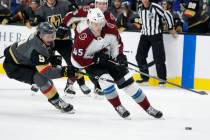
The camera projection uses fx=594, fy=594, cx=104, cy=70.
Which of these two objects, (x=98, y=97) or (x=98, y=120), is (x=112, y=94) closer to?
(x=98, y=120)

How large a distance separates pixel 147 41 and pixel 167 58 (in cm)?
34

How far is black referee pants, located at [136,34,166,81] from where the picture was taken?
24.7 feet

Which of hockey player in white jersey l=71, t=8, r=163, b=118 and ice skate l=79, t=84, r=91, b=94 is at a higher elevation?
hockey player in white jersey l=71, t=8, r=163, b=118

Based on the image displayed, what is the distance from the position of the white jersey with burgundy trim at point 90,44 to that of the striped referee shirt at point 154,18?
232 centimetres

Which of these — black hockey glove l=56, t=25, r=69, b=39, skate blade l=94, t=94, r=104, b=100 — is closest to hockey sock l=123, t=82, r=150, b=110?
skate blade l=94, t=94, r=104, b=100

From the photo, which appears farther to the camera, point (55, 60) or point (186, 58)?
point (186, 58)

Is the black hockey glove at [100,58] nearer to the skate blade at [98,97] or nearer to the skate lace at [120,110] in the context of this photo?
the skate lace at [120,110]

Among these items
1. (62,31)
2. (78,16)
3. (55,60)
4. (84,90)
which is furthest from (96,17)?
(84,90)

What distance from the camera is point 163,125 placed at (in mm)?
5066

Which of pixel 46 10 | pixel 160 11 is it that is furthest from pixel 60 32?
pixel 160 11

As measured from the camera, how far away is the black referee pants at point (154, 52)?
7.52m

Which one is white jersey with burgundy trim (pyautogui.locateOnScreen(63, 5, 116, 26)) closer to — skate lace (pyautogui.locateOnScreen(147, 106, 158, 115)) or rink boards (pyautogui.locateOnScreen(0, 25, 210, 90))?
skate lace (pyautogui.locateOnScreen(147, 106, 158, 115))

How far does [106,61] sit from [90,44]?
0.21 m

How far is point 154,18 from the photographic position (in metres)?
7.56
